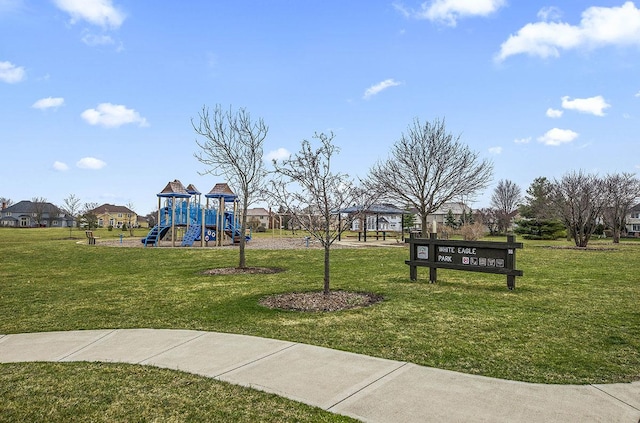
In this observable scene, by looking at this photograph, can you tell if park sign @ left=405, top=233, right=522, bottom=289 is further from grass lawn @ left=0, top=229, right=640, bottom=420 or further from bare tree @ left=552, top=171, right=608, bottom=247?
bare tree @ left=552, top=171, right=608, bottom=247

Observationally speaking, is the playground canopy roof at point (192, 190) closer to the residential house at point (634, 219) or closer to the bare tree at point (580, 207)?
the bare tree at point (580, 207)

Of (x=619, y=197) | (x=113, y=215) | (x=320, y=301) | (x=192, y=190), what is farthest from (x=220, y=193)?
(x=113, y=215)

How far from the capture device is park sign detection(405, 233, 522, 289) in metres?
9.30

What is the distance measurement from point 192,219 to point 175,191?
266cm

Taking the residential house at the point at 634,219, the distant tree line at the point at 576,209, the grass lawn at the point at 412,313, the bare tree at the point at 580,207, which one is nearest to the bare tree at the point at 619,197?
the distant tree line at the point at 576,209

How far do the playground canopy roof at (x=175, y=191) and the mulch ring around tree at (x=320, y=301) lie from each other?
71.6 feet

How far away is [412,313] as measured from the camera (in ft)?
23.3

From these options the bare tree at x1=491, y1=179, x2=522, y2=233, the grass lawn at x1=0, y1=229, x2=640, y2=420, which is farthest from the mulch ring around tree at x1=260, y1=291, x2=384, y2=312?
the bare tree at x1=491, y1=179, x2=522, y2=233

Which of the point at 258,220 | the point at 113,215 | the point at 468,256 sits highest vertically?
the point at 113,215

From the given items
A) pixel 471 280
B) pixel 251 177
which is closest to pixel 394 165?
pixel 251 177

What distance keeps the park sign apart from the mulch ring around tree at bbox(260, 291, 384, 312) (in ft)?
7.31

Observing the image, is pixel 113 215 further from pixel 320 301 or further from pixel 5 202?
pixel 320 301

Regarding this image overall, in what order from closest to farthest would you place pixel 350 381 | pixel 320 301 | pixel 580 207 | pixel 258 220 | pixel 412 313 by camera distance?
pixel 350 381, pixel 412 313, pixel 320 301, pixel 580 207, pixel 258 220

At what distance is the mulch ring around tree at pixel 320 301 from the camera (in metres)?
7.58
